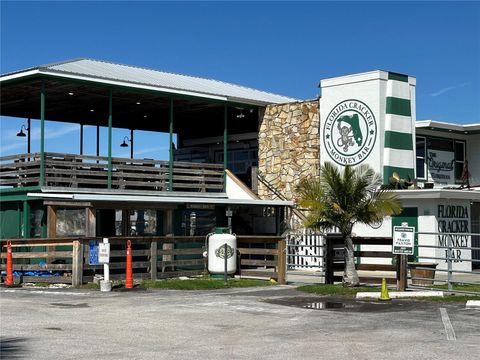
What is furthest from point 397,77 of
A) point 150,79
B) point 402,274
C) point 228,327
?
point 228,327

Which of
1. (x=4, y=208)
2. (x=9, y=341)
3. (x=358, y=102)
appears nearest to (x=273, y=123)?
(x=358, y=102)

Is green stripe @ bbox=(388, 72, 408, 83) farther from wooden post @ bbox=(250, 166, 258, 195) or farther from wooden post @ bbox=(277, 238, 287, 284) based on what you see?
wooden post @ bbox=(277, 238, 287, 284)

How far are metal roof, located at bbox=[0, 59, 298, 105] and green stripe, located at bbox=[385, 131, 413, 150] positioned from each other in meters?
5.83

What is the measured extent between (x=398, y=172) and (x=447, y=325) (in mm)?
17056

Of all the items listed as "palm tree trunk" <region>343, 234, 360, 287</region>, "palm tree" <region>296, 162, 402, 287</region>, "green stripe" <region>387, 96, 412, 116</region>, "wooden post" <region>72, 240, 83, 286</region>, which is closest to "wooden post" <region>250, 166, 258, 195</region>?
"green stripe" <region>387, 96, 412, 116</region>

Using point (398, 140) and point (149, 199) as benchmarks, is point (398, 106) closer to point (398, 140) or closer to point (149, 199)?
point (398, 140)

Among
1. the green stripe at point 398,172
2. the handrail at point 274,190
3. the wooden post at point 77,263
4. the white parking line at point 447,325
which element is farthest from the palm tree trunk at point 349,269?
the handrail at point 274,190

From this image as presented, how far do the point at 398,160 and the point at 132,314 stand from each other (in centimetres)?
1763

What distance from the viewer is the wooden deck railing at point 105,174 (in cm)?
2664

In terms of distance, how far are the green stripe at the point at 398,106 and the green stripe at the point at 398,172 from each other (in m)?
2.14

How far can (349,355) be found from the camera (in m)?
10.2

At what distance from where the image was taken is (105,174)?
28016 millimetres

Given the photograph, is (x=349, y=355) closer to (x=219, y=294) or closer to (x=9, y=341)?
(x=9, y=341)

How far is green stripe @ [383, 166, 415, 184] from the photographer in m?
29.5
